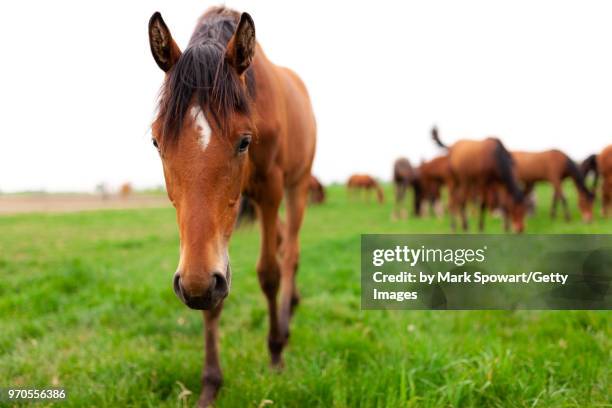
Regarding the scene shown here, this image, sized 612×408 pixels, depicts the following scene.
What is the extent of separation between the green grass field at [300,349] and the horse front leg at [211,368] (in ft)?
0.23

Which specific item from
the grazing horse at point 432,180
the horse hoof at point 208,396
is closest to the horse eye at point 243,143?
the horse hoof at point 208,396

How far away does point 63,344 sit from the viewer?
10.2 feet

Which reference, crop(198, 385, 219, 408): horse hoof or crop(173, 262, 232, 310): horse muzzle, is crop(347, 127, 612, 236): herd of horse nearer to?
crop(198, 385, 219, 408): horse hoof

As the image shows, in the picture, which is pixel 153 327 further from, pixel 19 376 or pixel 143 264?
pixel 143 264

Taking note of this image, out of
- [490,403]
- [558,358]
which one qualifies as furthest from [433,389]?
[558,358]

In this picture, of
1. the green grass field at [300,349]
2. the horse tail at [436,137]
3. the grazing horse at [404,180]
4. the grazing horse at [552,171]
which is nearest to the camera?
the green grass field at [300,349]

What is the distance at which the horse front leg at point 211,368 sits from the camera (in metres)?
2.31

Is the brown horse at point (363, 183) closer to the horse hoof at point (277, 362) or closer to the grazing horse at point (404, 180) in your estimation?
the grazing horse at point (404, 180)

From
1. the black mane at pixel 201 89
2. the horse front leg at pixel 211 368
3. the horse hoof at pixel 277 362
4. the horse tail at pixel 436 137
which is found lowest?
the horse hoof at pixel 277 362

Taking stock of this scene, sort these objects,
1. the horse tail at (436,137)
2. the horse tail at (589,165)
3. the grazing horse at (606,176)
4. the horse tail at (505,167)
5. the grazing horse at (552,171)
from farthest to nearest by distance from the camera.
Result: the horse tail at (589,165) < the horse tail at (436,137) < the grazing horse at (552,171) < the grazing horse at (606,176) < the horse tail at (505,167)

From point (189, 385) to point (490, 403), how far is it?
1.78 m

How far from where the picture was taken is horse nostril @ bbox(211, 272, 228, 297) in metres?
1.53

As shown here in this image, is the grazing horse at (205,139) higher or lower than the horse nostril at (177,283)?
higher

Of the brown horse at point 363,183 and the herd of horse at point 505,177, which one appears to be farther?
the brown horse at point 363,183
